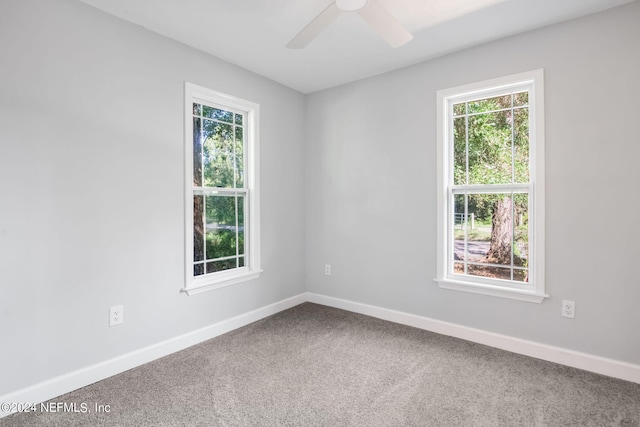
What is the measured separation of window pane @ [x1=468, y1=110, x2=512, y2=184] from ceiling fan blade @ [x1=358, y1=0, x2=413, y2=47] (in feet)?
4.01

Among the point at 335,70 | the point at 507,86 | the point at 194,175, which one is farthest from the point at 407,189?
the point at 194,175

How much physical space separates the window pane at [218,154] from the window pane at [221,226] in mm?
165

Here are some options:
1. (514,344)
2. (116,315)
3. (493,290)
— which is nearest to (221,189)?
(116,315)

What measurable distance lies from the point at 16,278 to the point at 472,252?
330 centimetres

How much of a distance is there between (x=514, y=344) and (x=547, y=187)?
1.26m

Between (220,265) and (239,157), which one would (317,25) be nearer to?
(239,157)

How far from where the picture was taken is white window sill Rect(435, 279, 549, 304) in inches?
99.0

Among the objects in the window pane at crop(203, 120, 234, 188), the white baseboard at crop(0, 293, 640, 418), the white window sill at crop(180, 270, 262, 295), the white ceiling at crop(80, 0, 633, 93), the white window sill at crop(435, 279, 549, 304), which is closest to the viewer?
the white baseboard at crop(0, 293, 640, 418)

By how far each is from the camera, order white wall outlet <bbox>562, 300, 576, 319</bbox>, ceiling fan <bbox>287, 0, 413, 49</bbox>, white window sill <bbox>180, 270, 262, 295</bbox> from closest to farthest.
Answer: ceiling fan <bbox>287, 0, 413, 49</bbox> → white wall outlet <bbox>562, 300, 576, 319</bbox> → white window sill <bbox>180, 270, 262, 295</bbox>

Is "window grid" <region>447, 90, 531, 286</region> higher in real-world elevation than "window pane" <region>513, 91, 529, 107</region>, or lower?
lower

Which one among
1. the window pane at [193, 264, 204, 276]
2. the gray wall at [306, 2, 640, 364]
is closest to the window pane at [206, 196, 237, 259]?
the window pane at [193, 264, 204, 276]

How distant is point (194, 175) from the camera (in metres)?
2.88

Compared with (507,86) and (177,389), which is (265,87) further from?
(177,389)

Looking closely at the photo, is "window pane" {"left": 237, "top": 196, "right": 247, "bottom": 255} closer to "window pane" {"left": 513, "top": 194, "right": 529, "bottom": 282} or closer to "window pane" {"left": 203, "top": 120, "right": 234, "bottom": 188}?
"window pane" {"left": 203, "top": 120, "right": 234, "bottom": 188}
